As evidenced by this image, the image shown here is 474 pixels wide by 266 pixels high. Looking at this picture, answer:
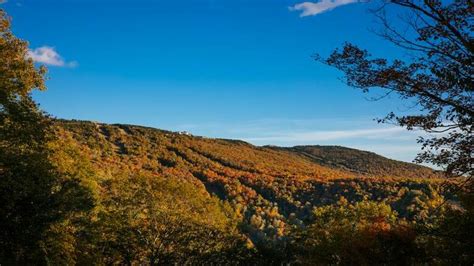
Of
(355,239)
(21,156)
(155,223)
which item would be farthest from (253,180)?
(21,156)

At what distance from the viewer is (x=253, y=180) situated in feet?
511

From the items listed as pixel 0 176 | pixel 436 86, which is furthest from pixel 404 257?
pixel 0 176

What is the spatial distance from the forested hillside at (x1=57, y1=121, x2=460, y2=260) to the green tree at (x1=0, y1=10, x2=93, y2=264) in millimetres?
57214

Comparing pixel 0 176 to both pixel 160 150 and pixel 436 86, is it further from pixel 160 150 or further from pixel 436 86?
Answer: pixel 160 150

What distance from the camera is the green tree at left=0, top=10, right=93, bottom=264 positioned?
54.2ft

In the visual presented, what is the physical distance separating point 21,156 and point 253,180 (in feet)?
462

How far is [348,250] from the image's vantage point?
33.9 metres

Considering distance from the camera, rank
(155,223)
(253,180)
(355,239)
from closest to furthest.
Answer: (355,239) → (155,223) → (253,180)

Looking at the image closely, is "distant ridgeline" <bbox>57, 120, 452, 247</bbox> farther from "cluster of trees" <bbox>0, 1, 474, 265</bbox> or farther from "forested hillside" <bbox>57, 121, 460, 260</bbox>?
"cluster of trees" <bbox>0, 1, 474, 265</bbox>

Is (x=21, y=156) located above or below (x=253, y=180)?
above

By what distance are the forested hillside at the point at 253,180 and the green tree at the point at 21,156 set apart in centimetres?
5721

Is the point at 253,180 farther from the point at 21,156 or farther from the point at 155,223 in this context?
the point at 21,156

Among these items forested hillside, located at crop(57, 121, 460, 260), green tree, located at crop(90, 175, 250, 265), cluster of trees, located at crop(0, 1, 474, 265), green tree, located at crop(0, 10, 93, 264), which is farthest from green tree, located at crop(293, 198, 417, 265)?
forested hillside, located at crop(57, 121, 460, 260)

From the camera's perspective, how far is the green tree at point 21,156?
16.5 meters
